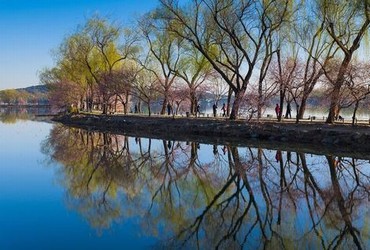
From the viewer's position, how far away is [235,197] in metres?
15.6

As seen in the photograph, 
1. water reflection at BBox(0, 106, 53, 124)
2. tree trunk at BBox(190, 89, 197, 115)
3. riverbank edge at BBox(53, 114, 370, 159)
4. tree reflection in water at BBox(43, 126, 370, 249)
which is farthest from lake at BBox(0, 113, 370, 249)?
water reflection at BBox(0, 106, 53, 124)

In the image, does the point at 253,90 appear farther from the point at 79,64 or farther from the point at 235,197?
the point at 79,64

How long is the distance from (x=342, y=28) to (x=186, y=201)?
2345 centimetres

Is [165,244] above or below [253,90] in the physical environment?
below

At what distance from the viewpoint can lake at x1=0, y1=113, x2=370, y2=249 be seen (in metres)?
10.9

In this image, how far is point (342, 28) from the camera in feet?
107

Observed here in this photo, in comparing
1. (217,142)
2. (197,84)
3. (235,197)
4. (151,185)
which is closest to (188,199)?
(235,197)

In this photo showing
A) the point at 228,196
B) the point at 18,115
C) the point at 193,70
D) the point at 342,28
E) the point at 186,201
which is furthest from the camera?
the point at 18,115

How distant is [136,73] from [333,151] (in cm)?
3112

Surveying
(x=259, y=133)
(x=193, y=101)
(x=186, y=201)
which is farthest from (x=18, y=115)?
(x=186, y=201)

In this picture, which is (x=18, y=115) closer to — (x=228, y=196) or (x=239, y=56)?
(x=239, y=56)

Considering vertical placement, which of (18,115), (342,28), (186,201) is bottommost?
(186,201)

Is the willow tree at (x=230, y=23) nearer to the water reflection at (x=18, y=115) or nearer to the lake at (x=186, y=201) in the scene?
the lake at (x=186, y=201)

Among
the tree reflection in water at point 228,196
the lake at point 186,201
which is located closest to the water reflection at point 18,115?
the tree reflection in water at point 228,196
